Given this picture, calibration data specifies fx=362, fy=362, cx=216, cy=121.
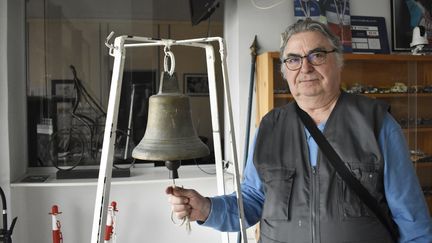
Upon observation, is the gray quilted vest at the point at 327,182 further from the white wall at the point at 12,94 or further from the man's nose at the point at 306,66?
the white wall at the point at 12,94

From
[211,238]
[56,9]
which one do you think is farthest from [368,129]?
[56,9]

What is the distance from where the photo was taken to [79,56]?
239 centimetres

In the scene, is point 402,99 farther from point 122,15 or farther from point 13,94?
point 13,94

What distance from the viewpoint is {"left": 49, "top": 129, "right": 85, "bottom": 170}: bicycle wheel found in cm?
238

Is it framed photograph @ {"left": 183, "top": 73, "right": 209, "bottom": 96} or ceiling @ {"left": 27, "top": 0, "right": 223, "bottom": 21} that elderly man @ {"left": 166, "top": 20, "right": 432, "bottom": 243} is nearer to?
framed photograph @ {"left": 183, "top": 73, "right": 209, "bottom": 96}

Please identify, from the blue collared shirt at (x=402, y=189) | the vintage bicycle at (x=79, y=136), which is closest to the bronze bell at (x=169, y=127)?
the blue collared shirt at (x=402, y=189)

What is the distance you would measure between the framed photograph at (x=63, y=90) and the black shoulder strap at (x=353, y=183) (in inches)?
69.8

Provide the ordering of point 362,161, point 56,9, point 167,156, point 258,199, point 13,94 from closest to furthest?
point 167,156, point 362,161, point 258,199, point 13,94, point 56,9

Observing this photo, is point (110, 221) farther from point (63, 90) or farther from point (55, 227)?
point (63, 90)

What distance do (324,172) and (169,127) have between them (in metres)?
0.50

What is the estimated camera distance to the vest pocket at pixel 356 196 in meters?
1.06

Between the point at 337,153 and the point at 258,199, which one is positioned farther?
the point at 258,199

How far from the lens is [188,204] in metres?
1.05

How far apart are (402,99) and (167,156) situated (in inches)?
82.8
